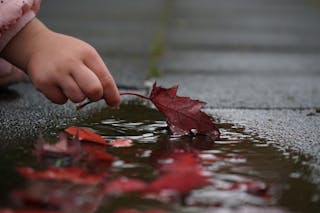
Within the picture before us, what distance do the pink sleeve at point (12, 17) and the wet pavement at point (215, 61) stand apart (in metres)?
0.22

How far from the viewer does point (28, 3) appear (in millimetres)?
2008

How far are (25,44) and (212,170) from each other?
0.78 m

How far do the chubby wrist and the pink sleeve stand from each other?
0.5 inches

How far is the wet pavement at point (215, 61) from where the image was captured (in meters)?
1.88

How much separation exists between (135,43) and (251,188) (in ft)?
8.72

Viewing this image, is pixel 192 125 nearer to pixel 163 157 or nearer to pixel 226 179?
pixel 163 157

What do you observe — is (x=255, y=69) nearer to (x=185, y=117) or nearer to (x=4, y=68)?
(x=4, y=68)

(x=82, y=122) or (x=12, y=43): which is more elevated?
(x=12, y=43)

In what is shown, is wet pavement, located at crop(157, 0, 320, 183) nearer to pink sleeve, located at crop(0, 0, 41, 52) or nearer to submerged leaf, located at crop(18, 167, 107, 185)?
submerged leaf, located at crop(18, 167, 107, 185)

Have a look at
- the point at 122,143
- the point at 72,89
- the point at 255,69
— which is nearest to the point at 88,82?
the point at 72,89

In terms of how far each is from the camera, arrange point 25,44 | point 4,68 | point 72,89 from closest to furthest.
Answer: point 72,89
point 25,44
point 4,68

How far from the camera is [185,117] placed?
168cm

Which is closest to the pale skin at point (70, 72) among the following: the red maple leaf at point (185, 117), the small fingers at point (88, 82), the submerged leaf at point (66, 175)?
the small fingers at point (88, 82)

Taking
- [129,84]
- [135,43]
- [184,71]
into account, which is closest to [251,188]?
[129,84]
